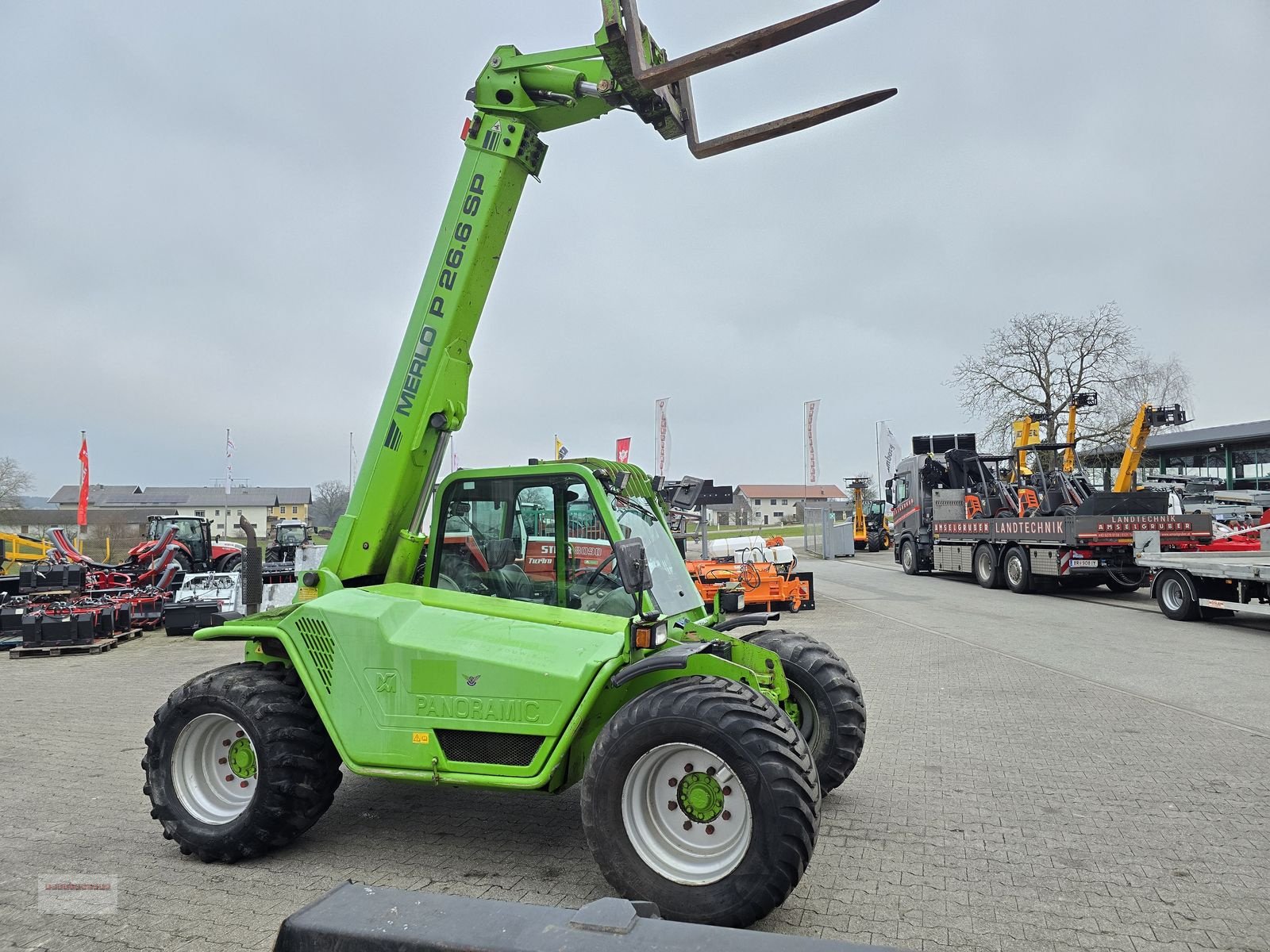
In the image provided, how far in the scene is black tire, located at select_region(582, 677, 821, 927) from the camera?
11.1ft

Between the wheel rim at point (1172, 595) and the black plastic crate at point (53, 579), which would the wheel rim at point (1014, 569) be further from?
the black plastic crate at point (53, 579)

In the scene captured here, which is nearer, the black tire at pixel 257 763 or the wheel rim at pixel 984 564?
the black tire at pixel 257 763

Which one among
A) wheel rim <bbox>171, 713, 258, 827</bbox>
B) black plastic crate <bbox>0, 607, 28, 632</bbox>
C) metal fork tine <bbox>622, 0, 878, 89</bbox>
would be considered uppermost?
metal fork tine <bbox>622, 0, 878, 89</bbox>

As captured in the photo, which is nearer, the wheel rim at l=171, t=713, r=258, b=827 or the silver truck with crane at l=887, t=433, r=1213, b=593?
the wheel rim at l=171, t=713, r=258, b=827

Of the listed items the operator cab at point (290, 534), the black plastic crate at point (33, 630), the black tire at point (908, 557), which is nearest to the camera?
the black plastic crate at point (33, 630)

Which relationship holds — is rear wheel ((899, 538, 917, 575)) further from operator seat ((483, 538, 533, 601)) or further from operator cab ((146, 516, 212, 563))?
operator seat ((483, 538, 533, 601))

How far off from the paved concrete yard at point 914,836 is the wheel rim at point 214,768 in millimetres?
297

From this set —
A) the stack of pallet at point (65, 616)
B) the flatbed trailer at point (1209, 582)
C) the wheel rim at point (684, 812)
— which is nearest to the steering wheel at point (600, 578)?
the wheel rim at point (684, 812)

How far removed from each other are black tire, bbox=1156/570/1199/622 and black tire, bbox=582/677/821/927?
1313 centimetres

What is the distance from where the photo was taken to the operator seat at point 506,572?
15.3 ft

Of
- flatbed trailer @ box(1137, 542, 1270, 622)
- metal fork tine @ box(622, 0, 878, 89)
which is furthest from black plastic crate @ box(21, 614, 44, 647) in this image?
flatbed trailer @ box(1137, 542, 1270, 622)

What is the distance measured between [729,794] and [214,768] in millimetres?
2982

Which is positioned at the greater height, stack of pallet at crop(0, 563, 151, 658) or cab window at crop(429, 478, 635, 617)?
cab window at crop(429, 478, 635, 617)

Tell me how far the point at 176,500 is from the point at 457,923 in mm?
106530
